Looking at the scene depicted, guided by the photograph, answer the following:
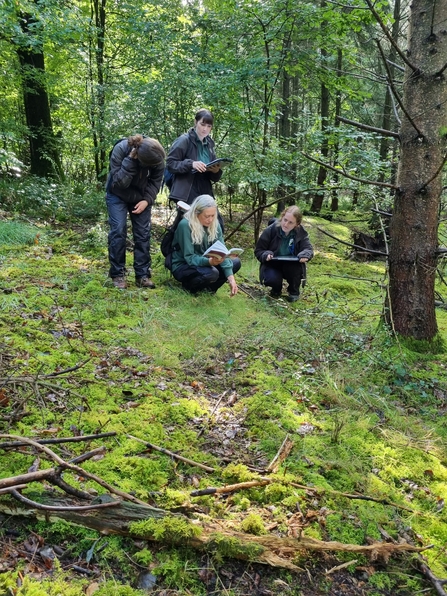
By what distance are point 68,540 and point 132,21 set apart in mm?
8635

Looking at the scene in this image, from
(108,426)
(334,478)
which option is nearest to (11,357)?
(108,426)

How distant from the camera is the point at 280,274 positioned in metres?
6.05

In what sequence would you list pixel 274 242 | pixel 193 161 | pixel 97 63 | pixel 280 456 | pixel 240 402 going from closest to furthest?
pixel 280 456 < pixel 240 402 < pixel 193 161 < pixel 274 242 < pixel 97 63

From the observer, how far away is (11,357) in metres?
3.21

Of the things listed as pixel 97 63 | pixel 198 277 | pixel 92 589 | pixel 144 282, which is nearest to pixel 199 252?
pixel 198 277

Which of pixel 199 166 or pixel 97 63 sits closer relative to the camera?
pixel 199 166

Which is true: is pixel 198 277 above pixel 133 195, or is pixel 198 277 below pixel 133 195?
below

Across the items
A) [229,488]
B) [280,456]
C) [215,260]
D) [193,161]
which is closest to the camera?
[229,488]

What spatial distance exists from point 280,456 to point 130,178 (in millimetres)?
3924

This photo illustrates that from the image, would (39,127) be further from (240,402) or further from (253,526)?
(253,526)

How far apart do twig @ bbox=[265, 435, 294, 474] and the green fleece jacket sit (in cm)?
302

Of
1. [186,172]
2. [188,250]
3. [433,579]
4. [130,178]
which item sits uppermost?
[186,172]

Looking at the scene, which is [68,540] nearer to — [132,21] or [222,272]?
[222,272]

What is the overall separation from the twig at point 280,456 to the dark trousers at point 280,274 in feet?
11.5
